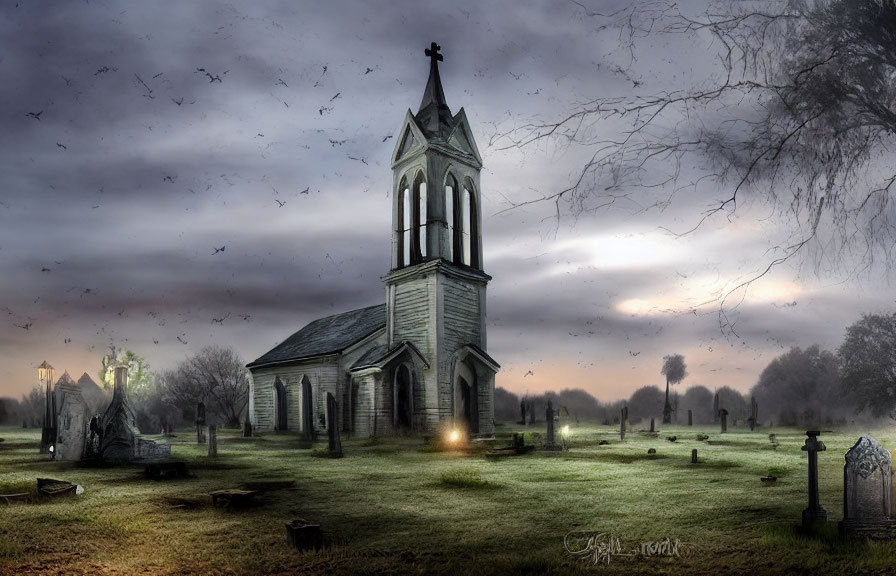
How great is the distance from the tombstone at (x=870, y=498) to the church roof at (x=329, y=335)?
26463 mm

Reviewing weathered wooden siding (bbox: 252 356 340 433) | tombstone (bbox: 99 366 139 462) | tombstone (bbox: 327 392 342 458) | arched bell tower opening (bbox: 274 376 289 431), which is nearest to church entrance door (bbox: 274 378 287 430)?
arched bell tower opening (bbox: 274 376 289 431)

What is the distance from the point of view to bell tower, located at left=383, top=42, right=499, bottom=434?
29047mm

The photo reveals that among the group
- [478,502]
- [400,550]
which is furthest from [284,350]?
[400,550]

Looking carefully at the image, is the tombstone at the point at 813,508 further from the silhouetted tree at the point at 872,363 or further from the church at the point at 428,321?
the silhouetted tree at the point at 872,363

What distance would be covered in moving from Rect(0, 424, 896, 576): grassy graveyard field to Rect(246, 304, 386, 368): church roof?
1621 centimetres

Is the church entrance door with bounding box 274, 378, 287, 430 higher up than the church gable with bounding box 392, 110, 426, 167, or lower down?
lower down

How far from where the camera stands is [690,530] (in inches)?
358

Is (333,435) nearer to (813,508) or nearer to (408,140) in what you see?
(408,140)

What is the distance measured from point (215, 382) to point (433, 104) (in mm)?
43941

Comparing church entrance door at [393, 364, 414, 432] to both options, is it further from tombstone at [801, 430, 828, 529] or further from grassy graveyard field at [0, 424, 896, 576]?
tombstone at [801, 430, 828, 529]

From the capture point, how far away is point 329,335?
1507 inches

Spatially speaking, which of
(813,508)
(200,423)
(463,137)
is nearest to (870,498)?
(813,508)

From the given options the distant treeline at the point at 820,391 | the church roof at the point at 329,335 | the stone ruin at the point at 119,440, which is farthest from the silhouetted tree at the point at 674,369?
the stone ruin at the point at 119,440

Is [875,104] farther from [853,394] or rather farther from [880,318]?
[853,394]
